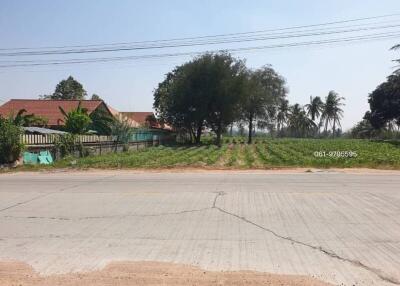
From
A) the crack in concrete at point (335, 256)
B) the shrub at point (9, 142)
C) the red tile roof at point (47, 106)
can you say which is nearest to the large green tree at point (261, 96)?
the red tile roof at point (47, 106)

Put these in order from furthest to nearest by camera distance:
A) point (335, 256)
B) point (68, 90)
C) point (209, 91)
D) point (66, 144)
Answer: point (68, 90), point (209, 91), point (66, 144), point (335, 256)

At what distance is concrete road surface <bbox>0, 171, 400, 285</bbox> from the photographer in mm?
7055

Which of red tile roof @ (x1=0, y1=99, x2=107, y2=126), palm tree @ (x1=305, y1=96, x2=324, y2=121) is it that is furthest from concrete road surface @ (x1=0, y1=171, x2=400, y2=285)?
palm tree @ (x1=305, y1=96, x2=324, y2=121)

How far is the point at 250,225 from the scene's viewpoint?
9.64 meters

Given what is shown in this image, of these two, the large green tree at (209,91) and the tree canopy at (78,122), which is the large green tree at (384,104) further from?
the tree canopy at (78,122)

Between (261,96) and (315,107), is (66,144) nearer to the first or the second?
(261,96)

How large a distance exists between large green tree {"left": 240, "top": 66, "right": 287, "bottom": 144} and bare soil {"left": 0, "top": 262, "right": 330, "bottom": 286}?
A: 205 ft

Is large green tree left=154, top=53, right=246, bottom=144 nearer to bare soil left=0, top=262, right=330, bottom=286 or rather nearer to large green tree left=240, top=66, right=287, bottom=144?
large green tree left=240, top=66, right=287, bottom=144

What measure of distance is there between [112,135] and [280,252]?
3652 centimetres

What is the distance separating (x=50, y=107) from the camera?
179 ft

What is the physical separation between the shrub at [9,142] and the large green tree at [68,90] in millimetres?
65724

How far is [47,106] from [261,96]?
33982 millimetres

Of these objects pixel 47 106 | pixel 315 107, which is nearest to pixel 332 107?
pixel 315 107

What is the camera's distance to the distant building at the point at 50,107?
172 feet
